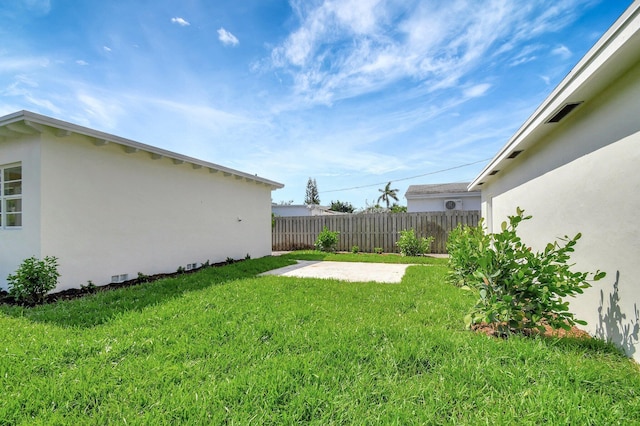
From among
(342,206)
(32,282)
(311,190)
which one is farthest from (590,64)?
(311,190)

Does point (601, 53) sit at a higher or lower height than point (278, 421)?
higher

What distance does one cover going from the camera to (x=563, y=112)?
3.51m

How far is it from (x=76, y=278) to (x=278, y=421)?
5575mm

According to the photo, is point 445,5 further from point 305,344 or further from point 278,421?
point 278,421

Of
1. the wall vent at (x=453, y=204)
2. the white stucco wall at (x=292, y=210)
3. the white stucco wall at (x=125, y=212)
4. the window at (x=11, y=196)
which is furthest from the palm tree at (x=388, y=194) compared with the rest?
the window at (x=11, y=196)

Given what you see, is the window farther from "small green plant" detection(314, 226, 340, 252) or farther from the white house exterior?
"small green plant" detection(314, 226, 340, 252)

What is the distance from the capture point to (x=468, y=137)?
39.5ft

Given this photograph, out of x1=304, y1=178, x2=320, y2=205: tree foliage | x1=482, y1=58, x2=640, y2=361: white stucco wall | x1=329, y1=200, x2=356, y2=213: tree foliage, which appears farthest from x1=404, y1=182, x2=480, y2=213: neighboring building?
x1=304, y1=178, x2=320, y2=205: tree foliage

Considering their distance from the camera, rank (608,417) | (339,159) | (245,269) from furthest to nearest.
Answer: (339,159) < (245,269) < (608,417)

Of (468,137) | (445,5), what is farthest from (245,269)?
(468,137)

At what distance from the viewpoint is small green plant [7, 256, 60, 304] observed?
173 inches

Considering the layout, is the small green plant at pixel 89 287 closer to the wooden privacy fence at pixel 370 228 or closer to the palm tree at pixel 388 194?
the wooden privacy fence at pixel 370 228

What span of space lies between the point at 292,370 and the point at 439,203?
59.1 feet

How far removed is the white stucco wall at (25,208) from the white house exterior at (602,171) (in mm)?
7703
